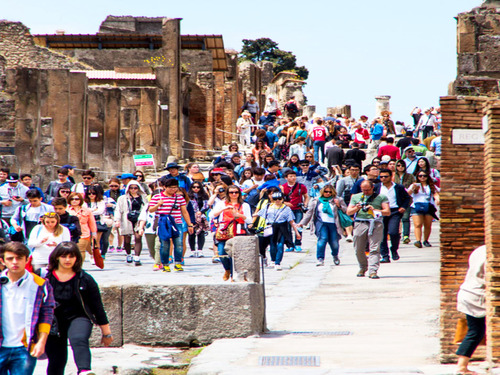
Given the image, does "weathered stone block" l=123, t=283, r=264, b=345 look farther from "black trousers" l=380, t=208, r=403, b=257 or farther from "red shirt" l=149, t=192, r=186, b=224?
"black trousers" l=380, t=208, r=403, b=257

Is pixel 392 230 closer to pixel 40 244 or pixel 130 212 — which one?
pixel 130 212

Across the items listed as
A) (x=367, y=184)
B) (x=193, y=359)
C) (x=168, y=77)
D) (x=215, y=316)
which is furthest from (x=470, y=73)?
(x=168, y=77)

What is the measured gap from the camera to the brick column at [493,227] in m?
7.53

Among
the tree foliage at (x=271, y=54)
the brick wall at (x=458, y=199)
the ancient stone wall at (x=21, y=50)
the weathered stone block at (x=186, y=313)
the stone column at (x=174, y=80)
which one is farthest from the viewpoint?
the tree foliage at (x=271, y=54)

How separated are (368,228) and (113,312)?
5.61m

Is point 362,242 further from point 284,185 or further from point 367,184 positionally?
point 284,185

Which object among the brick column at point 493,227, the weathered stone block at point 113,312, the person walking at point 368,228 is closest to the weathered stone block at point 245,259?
the weathered stone block at point 113,312

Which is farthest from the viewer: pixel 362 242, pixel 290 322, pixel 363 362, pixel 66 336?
pixel 362 242

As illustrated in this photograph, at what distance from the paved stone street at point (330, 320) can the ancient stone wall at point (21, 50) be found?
24.2 metres

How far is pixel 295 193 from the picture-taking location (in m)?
18.8

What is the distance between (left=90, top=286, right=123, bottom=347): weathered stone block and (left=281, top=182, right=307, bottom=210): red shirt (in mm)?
9005

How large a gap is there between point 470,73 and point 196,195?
6968 mm

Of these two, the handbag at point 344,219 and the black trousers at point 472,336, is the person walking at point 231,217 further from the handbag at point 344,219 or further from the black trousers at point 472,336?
the black trousers at point 472,336

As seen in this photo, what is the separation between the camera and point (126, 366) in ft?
28.5
